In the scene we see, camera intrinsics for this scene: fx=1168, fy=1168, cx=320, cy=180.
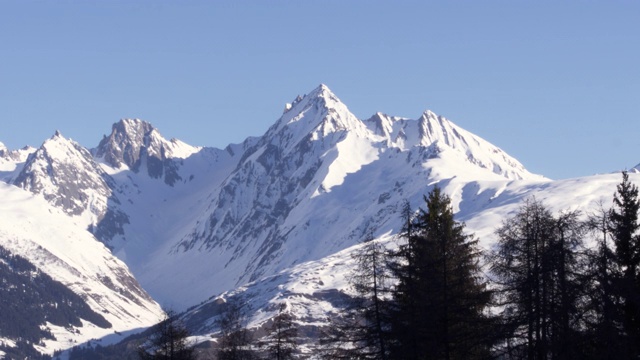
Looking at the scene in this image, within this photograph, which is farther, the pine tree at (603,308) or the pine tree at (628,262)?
the pine tree at (628,262)

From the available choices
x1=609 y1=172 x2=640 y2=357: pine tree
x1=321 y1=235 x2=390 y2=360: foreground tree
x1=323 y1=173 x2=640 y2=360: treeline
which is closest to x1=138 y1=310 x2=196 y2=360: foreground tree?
x1=323 y1=173 x2=640 y2=360: treeline

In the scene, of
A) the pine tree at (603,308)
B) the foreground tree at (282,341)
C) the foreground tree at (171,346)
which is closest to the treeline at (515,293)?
the pine tree at (603,308)

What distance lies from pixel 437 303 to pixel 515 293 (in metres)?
4.08

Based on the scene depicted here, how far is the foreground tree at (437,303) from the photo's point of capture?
6109 cm

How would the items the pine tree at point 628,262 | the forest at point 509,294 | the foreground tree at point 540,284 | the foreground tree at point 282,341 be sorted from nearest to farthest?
the pine tree at point 628,262
the forest at point 509,294
the foreground tree at point 540,284
the foreground tree at point 282,341

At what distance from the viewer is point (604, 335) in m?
50.8

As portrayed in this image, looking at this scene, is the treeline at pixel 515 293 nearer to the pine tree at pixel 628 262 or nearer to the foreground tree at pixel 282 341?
the pine tree at pixel 628 262

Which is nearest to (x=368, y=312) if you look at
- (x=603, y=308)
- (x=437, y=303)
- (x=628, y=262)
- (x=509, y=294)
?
(x=437, y=303)

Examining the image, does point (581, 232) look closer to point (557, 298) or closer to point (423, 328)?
point (557, 298)

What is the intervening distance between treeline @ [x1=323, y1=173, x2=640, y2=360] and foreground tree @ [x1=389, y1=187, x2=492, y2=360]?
0.21ft

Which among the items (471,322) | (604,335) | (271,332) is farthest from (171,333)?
(604,335)

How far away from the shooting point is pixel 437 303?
61.2 meters

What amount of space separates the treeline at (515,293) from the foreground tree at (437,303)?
0.21ft

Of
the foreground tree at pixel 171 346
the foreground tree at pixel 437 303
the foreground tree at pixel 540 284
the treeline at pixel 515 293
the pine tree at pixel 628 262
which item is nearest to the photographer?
the pine tree at pixel 628 262
